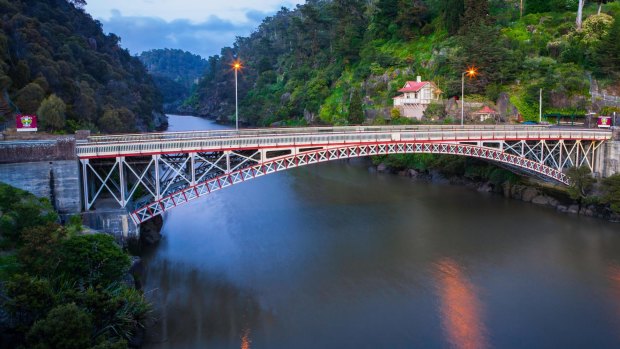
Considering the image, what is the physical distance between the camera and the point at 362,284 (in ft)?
84.4

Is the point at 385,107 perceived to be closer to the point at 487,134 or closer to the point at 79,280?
the point at 487,134

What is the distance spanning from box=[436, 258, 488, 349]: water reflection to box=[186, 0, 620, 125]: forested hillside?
32451 millimetres

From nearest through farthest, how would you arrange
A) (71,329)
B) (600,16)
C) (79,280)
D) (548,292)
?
(71,329) → (79,280) → (548,292) → (600,16)

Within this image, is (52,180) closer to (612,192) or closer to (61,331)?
(61,331)

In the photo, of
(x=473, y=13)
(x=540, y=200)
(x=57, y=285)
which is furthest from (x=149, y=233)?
(x=473, y=13)

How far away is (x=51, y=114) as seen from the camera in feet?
139

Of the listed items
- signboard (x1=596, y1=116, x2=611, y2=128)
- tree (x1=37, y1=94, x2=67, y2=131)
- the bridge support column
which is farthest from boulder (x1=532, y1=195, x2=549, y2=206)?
tree (x1=37, y1=94, x2=67, y2=131)

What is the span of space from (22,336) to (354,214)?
25116 millimetres

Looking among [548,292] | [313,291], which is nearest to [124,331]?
[313,291]

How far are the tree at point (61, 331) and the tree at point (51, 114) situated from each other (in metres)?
30.9

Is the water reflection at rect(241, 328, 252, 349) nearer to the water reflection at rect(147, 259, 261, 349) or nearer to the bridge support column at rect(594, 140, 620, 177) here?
the water reflection at rect(147, 259, 261, 349)

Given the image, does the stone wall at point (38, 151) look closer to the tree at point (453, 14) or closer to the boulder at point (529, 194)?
the boulder at point (529, 194)

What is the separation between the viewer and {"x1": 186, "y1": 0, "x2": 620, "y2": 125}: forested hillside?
53.4m

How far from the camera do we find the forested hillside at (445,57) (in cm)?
5343
